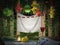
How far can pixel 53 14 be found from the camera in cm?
430

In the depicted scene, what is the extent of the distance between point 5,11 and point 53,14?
906mm

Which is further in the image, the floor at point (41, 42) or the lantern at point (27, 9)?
the lantern at point (27, 9)

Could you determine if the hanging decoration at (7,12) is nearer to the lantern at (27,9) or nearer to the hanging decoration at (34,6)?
the lantern at (27,9)

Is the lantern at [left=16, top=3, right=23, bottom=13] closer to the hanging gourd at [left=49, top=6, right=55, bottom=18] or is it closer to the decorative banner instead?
the decorative banner

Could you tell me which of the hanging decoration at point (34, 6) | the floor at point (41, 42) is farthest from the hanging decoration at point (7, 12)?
the floor at point (41, 42)

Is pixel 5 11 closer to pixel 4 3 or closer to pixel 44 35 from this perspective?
pixel 4 3

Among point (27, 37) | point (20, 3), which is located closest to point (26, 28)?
point (27, 37)

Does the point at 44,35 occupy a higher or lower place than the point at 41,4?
lower

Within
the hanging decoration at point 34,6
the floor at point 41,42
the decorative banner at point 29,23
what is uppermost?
the hanging decoration at point 34,6

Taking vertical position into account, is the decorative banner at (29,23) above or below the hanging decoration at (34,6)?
below

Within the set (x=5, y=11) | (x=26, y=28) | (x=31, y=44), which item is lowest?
(x=31, y=44)

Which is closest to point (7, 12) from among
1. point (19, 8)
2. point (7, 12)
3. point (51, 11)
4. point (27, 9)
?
point (7, 12)

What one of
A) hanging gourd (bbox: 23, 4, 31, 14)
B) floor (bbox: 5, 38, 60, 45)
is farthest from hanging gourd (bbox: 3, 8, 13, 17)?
floor (bbox: 5, 38, 60, 45)

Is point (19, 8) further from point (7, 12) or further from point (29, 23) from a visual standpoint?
point (29, 23)
